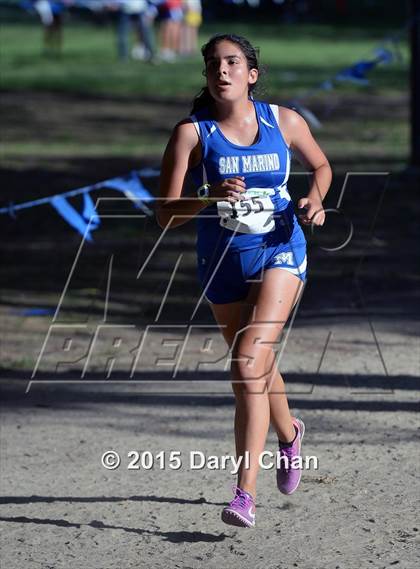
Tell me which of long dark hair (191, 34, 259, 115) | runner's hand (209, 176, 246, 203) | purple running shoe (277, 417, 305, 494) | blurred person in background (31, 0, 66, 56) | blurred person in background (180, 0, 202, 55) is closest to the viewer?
runner's hand (209, 176, 246, 203)

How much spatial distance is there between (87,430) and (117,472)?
0.75m

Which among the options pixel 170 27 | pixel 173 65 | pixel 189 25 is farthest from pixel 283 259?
pixel 189 25

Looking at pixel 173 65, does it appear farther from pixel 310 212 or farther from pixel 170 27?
pixel 310 212

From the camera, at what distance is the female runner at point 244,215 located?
5020mm

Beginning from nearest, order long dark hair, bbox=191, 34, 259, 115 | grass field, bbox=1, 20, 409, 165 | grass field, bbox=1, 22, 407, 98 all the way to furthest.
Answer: long dark hair, bbox=191, 34, 259, 115
grass field, bbox=1, 20, 409, 165
grass field, bbox=1, 22, 407, 98

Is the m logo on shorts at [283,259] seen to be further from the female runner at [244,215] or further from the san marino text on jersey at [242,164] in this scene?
the san marino text on jersey at [242,164]

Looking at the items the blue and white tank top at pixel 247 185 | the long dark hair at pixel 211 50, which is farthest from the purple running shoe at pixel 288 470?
the long dark hair at pixel 211 50

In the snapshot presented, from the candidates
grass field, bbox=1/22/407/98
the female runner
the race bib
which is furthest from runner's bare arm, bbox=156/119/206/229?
grass field, bbox=1/22/407/98

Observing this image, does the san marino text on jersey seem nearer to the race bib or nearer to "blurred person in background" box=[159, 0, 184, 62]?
the race bib

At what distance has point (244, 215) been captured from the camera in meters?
5.04

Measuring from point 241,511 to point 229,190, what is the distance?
123 centimetres

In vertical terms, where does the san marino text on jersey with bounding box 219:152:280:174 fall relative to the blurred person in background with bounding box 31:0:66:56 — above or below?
above

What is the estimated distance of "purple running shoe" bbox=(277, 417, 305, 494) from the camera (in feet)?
17.7

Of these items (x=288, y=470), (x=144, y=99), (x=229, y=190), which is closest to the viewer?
(x=229, y=190)
